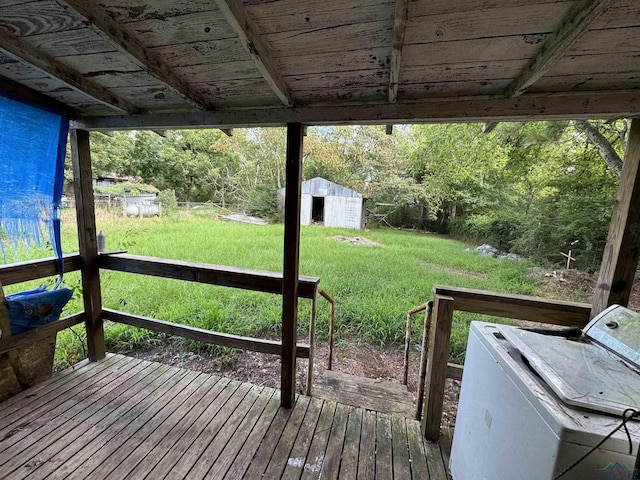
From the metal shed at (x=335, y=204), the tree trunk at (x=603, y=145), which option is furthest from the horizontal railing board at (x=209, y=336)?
the metal shed at (x=335, y=204)

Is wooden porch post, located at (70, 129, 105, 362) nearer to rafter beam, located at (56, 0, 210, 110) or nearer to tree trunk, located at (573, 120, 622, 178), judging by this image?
rafter beam, located at (56, 0, 210, 110)

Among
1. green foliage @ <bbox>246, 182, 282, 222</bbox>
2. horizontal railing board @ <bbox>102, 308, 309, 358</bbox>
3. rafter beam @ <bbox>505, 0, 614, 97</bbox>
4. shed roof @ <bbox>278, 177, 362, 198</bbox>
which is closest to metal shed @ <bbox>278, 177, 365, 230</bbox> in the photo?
shed roof @ <bbox>278, 177, 362, 198</bbox>

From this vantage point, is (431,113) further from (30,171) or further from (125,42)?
(30,171)

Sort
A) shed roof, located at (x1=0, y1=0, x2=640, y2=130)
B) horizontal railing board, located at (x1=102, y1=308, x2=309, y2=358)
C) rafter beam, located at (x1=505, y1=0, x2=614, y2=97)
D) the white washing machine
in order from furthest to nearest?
horizontal railing board, located at (x1=102, y1=308, x2=309, y2=358) → shed roof, located at (x1=0, y1=0, x2=640, y2=130) → rafter beam, located at (x1=505, y1=0, x2=614, y2=97) → the white washing machine

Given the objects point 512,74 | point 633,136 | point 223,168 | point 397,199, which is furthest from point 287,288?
point 223,168

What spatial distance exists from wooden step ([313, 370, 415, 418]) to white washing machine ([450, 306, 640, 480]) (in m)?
0.69

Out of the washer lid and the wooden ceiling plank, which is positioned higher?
the wooden ceiling plank

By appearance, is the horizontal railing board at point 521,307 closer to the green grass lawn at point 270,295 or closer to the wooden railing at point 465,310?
the wooden railing at point 465,310

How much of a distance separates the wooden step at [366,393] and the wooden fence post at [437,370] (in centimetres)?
23

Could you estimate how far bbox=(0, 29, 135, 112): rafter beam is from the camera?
1152 mm

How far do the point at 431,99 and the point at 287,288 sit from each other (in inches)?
53.6

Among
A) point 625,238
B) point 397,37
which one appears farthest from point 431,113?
point 625,238

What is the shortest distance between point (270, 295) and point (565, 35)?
13.5 ft

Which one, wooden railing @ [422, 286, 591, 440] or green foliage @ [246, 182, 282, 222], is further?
green foliage @ [246, 182, 282, 222]
